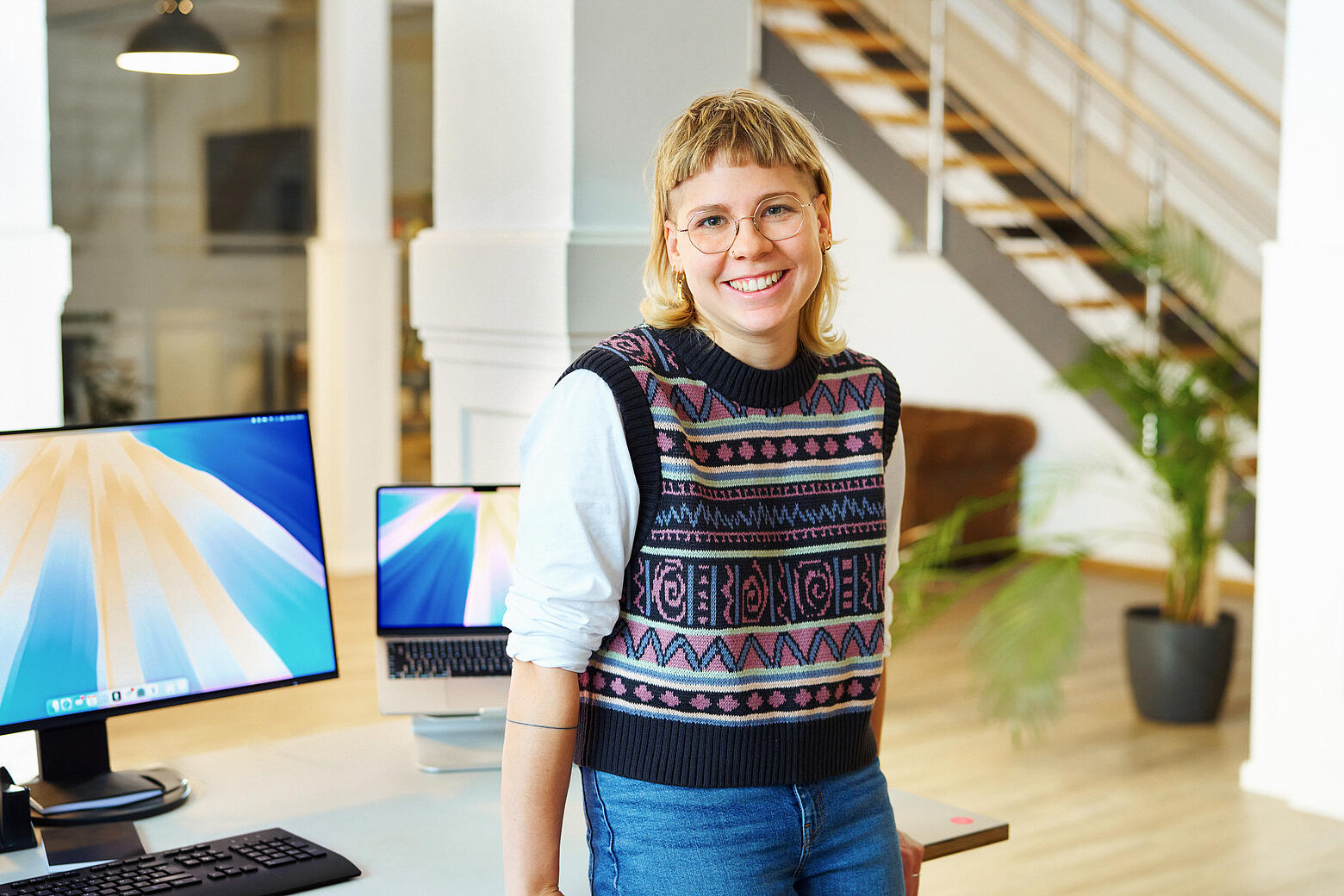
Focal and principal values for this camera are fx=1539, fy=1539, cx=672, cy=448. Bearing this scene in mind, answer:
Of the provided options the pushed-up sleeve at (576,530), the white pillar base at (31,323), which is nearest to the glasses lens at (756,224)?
the pushed-up sleeve at (576,530)

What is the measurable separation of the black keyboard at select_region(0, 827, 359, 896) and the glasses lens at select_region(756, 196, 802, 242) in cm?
83

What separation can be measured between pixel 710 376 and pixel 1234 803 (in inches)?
125

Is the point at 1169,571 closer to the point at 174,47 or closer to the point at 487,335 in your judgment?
the point at 487,335

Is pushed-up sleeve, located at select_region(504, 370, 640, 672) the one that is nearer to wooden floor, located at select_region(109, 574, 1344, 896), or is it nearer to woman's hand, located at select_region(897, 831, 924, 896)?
woman's hand, located at select_region(897, 831, 924, 896)

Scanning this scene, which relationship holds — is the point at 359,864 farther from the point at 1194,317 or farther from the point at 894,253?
the point at 894,253

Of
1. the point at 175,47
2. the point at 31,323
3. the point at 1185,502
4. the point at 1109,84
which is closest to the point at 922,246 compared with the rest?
the point at 1109,84

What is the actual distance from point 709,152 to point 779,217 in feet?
0.32

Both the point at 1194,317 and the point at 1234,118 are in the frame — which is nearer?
the point at 1194,317

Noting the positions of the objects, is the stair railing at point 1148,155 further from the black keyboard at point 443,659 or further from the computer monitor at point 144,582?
the computer monitor at point 144,582

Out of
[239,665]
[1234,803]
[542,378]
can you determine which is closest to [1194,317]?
[1234,803]

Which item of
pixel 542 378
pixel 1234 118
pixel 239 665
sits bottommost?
pixel 239 665

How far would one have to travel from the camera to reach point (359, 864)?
1732 millimetres

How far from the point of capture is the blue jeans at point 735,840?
4.79 ft

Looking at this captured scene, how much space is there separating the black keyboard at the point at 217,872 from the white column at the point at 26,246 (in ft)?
3.87
